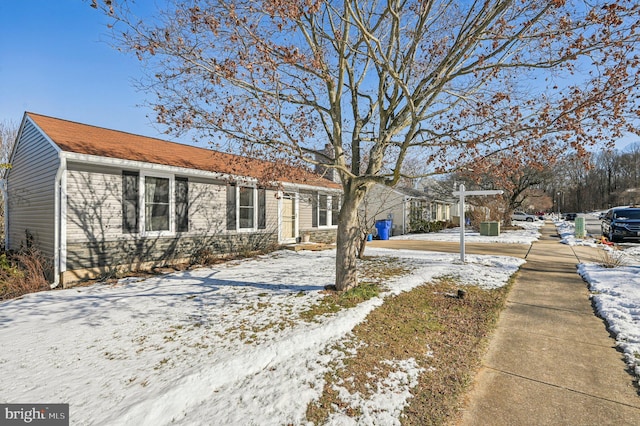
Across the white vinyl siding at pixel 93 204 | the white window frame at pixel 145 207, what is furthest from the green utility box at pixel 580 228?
the white vinyl siding at pixel 93 204

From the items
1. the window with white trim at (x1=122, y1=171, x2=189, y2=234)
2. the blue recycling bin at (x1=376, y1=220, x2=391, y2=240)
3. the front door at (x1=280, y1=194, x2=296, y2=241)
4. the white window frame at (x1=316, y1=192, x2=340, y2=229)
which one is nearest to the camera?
the window with white trim at (x1=122, y1=171, x2=189, y2=234)

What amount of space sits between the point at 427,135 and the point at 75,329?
6419mm

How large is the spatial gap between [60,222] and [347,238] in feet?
21.1

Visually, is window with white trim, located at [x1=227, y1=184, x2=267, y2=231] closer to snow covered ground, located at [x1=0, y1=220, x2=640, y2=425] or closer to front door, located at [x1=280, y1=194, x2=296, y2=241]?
front door, located at [x1=280, y1=194, x2=296, y2=241]

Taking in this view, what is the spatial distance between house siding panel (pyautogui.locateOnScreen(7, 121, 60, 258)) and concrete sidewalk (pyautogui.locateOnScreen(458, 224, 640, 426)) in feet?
30.0

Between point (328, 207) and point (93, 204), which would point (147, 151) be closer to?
point (93, 204)

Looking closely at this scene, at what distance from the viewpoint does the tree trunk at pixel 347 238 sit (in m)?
5.53

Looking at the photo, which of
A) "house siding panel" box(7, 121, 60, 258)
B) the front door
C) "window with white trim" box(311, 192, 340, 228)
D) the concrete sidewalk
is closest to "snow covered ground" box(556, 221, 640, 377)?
the concrete sidewalk

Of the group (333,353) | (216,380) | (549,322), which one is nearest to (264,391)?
(216,380)

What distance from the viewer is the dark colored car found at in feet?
44.9

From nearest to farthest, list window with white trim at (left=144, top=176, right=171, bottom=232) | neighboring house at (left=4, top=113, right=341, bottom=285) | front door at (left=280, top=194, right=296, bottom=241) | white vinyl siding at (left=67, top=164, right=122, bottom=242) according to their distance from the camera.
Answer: neighboring house at (left=4, top=113, right=341, bottom=285), white vinyl siding at (left=67, top=164, right=122, bottom=242), window with white trim at (left=144, top=176, right=171, bottom=232), front door at (left=280, top=194, right=296, bottom=241)

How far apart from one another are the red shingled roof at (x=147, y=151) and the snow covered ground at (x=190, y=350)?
2.35 metres

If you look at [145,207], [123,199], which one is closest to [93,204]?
[123,199]

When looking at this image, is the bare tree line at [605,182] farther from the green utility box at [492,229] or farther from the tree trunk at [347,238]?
the tree trunk at [347,238]
